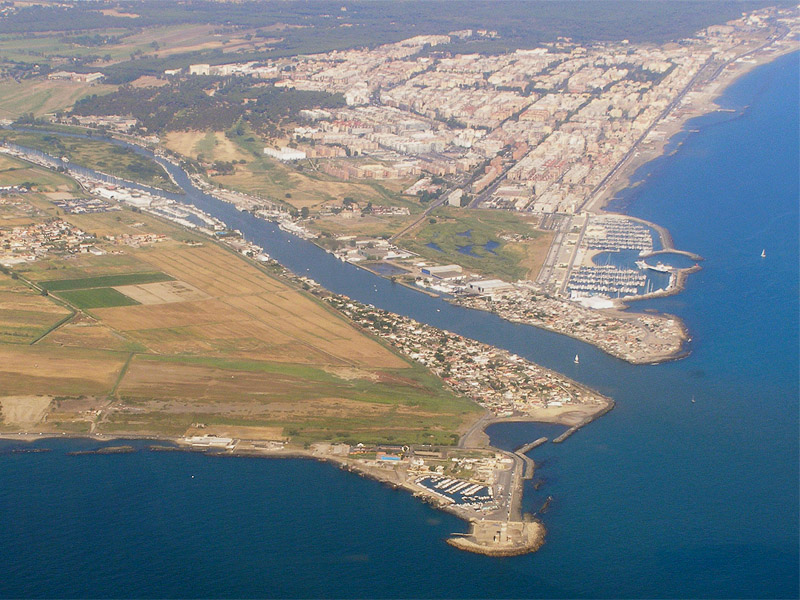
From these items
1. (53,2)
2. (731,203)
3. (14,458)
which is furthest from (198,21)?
(14,458)

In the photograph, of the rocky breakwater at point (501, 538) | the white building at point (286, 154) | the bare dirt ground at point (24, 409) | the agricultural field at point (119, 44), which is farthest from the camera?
the agricultural field at point (119, 44)

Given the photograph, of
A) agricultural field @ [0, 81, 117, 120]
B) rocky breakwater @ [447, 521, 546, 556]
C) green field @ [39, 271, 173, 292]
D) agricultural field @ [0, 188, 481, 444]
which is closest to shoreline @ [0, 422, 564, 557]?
rocky breakwater @ [447, 521, 546, 556]

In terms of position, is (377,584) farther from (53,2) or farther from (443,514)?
(53,2)

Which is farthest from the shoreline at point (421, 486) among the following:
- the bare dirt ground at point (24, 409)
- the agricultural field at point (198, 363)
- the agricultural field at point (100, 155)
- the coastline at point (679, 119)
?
the agricultural field at point (100, 155)

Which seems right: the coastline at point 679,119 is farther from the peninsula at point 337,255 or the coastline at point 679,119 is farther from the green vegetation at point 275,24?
the green vegetation at point 275,24

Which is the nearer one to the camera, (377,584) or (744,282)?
(377,584)

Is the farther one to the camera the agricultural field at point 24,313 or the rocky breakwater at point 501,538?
the agricultural field at point 24,313

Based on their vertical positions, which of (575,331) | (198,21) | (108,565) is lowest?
(108,565)

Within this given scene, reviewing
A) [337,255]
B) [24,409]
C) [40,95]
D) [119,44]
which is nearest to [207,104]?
[40,95]

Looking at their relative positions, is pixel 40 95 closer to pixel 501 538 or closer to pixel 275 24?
pixel 275 24
